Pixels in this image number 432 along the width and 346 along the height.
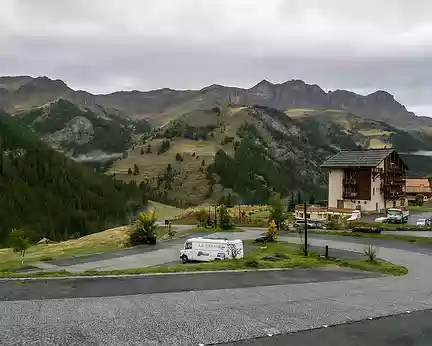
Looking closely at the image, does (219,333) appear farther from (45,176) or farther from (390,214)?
(45,176)

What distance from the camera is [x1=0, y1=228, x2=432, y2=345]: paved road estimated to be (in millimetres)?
12867

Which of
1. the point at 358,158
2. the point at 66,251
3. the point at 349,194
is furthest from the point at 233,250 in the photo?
the point at 358,158

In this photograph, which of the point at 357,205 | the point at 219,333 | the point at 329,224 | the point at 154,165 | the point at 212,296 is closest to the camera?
the point at 219,333

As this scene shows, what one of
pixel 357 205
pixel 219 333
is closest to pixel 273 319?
pixel 219 333

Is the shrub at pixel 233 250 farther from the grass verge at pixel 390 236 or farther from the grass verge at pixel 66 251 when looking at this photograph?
the grass verge at pixel 390 236

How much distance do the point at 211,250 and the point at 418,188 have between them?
85.2m

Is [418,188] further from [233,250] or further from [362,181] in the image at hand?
[233,250]

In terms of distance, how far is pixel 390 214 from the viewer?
210 ft

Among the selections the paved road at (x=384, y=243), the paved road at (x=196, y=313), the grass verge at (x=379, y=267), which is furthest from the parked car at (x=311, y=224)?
the paved road at (x=196, y=313)

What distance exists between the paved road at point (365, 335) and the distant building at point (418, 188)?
95166mm

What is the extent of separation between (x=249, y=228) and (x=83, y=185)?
110122 millimetres

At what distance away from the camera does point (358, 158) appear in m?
79.9

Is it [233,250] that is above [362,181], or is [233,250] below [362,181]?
below

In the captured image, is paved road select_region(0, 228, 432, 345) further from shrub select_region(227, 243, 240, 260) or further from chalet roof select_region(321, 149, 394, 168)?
chalet roof select_region(321, 149, 394, 168)
